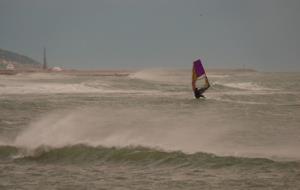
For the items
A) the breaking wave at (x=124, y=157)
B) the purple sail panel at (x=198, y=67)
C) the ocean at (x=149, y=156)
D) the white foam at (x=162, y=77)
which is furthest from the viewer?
the white foam at (x=162, y=77)

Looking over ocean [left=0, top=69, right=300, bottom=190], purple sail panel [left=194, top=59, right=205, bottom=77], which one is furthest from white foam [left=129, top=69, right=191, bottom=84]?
ocean [left=0, top=69, right=300, bottom=190]

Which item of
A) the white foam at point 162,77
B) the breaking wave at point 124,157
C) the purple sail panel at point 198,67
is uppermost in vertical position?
the purple sail panel at point 198,67

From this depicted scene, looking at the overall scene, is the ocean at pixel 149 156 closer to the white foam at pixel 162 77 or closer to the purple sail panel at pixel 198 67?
the purple sail panel at pixel 198 67

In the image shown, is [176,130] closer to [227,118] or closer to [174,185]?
[227,118]

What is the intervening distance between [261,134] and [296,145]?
3363 millimetres

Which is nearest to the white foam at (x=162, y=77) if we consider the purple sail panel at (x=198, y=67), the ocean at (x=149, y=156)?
the purple sail panel at (x=198, y=67)

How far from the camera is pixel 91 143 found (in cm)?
1664

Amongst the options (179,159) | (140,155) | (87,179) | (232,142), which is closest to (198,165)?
(179,159)

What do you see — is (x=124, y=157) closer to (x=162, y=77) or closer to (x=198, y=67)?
(x=198, y=67)

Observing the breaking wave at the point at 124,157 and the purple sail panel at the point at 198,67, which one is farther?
the purple sail panel at the point at 198,67

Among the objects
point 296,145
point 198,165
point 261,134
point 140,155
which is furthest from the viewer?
point 261,134

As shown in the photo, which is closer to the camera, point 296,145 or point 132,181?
point 132,181

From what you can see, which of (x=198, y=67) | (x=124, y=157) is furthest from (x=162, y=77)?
(x=124, y=157)

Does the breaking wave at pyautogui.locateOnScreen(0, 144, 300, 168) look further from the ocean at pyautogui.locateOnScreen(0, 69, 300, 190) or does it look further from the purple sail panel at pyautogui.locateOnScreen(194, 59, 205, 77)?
the purple sail panel at pyautogui.locateOnScreen(194, 59, 205, 77)
